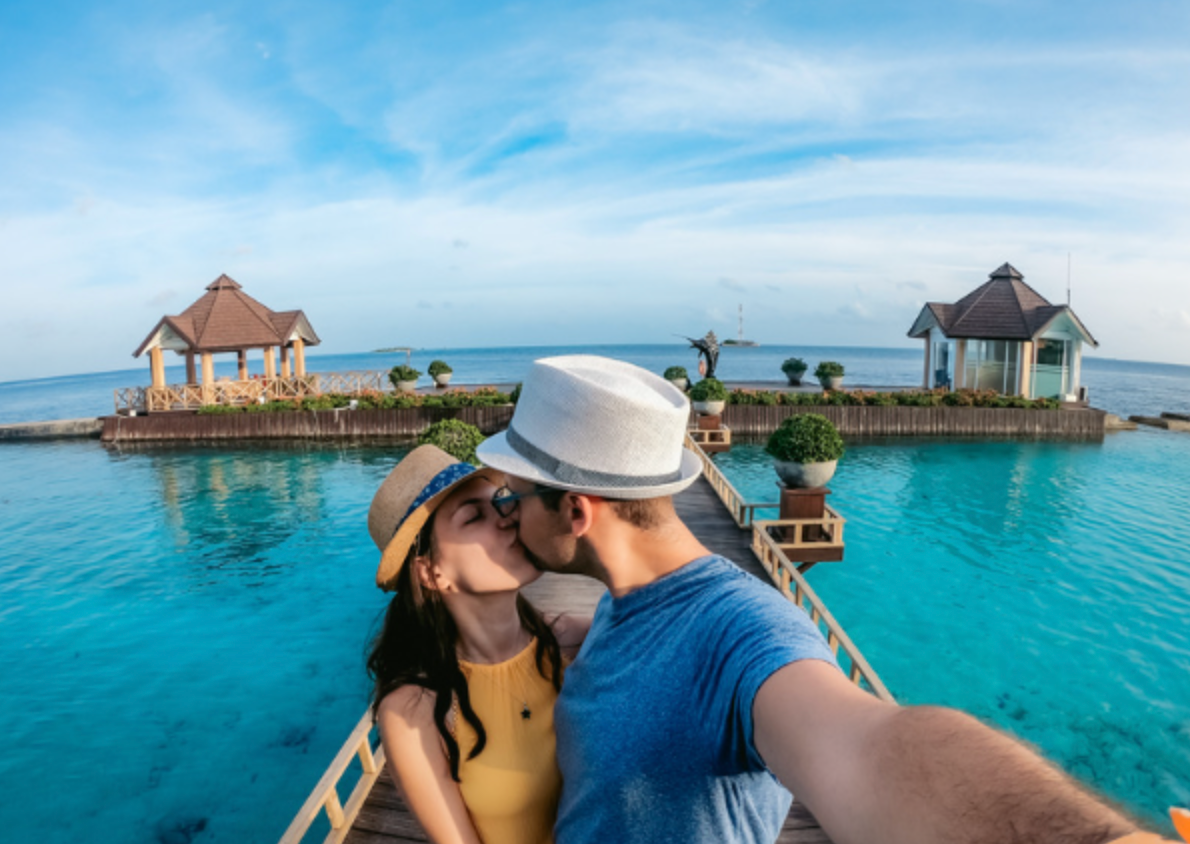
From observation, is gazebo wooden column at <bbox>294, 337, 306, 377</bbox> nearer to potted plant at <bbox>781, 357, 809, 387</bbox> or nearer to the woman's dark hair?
potted plant at <bbox>781, 357, 809, 387</bbox>

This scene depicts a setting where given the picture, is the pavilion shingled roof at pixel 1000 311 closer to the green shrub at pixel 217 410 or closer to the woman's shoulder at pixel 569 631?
the green shrub at pixel 217 410

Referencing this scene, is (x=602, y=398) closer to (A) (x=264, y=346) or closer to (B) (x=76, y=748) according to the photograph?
(B) (x=76, y=748)

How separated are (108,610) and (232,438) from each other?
1511 cm

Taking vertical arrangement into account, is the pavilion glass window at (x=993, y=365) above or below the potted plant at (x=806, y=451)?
above

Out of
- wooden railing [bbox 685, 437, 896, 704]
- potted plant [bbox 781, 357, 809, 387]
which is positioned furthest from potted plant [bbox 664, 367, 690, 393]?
wooden railing [bbox 685, 437, 896, 704]

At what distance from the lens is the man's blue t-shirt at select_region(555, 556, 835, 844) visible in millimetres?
1066

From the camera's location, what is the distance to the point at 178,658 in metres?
10.1

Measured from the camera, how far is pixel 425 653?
6.29 feet

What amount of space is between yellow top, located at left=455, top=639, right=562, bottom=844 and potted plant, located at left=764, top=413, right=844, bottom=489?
8.61 metres

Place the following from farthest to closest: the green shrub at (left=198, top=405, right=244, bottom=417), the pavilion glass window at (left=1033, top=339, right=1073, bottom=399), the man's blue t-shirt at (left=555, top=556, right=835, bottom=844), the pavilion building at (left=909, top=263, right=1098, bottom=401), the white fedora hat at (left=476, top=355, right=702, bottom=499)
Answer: the pavilion glass window at (left=1033, top=339, right=1073, bottom=399), the pavilion building at (left=909, top=263, right=1098, bottom=401), the green shrub at (left=198, top=405, right=244, bottom=417), the white fedora hat at (left=476, top=355, right=702, bottom=499), the man's blue t-shirt at (left=555, top=556, right=835, bottom=844)

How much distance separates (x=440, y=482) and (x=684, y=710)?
99 centimetres

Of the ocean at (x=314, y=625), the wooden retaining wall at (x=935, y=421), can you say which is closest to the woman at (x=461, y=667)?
the ocean at (x=314, y=625)

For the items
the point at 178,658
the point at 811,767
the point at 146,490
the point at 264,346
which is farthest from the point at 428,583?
the point at 264,346

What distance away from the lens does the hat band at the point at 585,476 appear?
1265 millimetres
